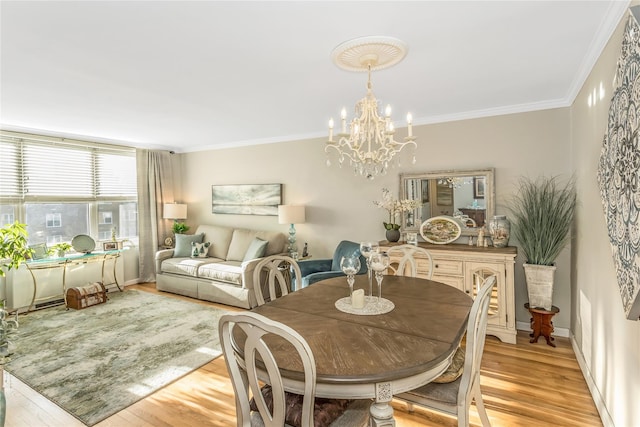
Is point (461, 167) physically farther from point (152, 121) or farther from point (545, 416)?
point (152, 121)

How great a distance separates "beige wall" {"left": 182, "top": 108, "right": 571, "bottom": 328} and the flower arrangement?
155 millimetres

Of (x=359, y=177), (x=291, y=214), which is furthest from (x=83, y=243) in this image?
(x=359, y=177)

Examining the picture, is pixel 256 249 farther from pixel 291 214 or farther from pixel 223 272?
pixel 291 214

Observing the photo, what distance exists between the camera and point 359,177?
177 inches

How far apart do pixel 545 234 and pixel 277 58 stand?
293 cm

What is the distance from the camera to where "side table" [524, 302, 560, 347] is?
3160 mm

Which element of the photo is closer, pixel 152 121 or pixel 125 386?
pixel 125 386

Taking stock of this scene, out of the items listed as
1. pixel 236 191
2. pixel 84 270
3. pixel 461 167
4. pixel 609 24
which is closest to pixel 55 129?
pixel 84 270

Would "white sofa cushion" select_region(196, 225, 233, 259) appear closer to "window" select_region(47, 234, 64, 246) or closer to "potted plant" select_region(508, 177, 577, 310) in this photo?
"window" select_region(47, 234, 64, 246)

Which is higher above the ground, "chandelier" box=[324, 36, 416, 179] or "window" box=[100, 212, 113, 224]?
"chandelier" box=[324, 36, 416, 179]

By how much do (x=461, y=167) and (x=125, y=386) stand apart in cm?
394

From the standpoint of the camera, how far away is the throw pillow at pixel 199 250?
5383mm

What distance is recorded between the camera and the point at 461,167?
12.6 ft

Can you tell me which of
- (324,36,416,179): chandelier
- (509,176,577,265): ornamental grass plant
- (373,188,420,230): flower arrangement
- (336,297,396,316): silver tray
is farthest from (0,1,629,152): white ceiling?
(336,297,396,316): silver tray
